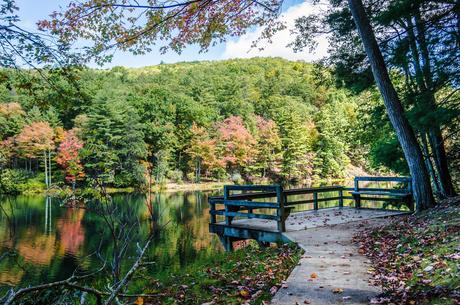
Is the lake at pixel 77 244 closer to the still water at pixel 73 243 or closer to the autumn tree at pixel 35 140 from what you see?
the still water at pixel 73 243

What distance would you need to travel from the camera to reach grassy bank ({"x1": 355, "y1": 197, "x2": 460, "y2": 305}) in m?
3.50

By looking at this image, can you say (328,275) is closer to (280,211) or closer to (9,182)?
(280,211)

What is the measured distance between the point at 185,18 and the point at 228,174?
134 feet

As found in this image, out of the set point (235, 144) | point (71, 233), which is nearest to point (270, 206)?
point (71, 233)

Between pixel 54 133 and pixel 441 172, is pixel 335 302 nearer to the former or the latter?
pixel 441 172

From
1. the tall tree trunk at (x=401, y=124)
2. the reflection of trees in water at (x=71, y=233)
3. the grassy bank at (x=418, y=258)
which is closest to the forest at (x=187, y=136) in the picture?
the reflection of trees in water at (x=71, y=233)

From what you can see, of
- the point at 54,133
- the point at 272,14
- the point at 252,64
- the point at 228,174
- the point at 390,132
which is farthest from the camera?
the point at 252,64

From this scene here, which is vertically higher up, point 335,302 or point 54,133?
point 54,133

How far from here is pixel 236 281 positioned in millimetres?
5074

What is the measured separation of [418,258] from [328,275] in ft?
4.09

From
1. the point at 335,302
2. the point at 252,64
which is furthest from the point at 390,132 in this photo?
the point at 252,64

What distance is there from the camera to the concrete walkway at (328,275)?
150 inches

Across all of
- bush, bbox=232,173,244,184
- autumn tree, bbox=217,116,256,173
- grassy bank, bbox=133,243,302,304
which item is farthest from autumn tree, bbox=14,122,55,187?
grassy bank, bbox=133,243,302,304

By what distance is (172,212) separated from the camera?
2286 cm
